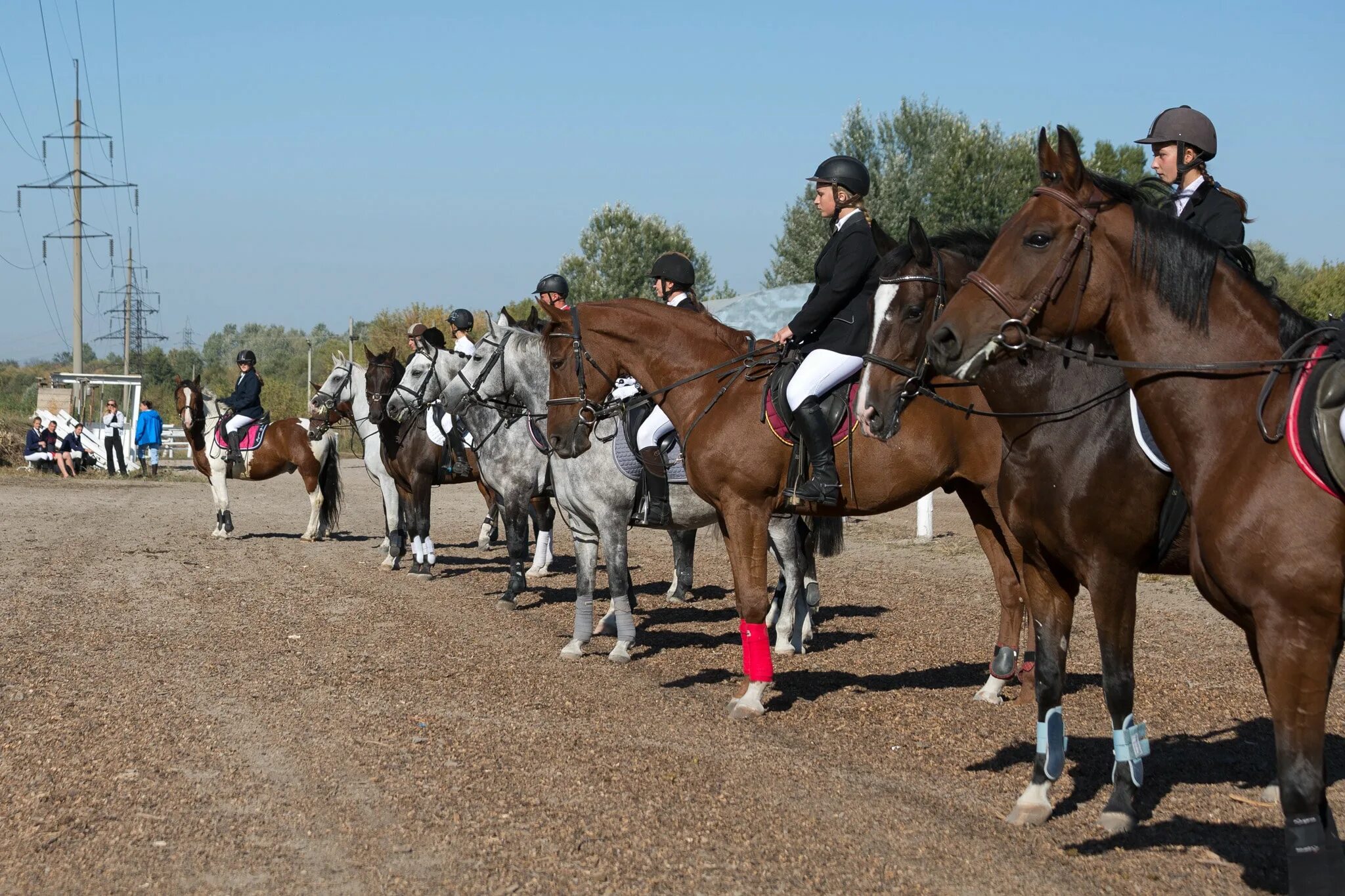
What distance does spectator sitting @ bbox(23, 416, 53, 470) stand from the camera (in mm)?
35844

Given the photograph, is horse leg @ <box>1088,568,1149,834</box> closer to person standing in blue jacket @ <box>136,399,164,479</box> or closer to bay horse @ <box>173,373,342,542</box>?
bay horse @ <box>173,373,342,542</box>

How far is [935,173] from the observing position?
50906 millimetres

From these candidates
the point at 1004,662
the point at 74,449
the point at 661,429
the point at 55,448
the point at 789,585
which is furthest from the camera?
the point at 74,449

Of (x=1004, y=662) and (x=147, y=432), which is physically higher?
(x=147, y=432)

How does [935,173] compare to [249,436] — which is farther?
[935,173]

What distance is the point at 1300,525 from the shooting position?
12.2 feet

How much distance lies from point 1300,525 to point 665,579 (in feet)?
37.2

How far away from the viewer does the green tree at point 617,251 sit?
65688 mm

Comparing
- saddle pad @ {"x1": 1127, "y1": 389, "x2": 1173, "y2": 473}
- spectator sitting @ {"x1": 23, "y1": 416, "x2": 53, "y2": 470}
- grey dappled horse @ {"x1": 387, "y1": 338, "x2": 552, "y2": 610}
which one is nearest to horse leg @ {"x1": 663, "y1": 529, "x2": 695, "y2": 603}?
grey dappled horse @ {"x1": 387, "y1": 338, "x2": 552, "y2": 610}

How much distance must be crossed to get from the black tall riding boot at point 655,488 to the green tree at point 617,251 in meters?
55.9

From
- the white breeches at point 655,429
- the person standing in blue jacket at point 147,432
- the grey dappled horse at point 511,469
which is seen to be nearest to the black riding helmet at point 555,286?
the grey dappled horse at point 511,469

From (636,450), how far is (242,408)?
13123 mm

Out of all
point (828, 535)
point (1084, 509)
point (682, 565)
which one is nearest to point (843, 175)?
point (1084, 509)

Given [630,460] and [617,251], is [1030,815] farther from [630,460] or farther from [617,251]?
[617,251]
